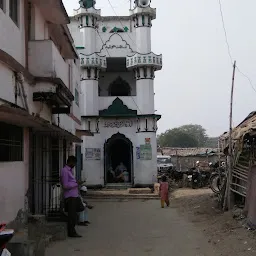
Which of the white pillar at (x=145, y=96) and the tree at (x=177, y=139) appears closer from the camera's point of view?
the white pillar at (x=145, y=96)

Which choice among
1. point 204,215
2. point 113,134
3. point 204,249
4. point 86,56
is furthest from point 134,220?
point 86,56

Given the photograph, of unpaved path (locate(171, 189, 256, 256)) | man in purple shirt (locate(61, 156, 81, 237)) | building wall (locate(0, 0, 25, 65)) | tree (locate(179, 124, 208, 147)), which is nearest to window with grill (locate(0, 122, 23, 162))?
man in purple shirt (locate(61, 156, 81, 237))

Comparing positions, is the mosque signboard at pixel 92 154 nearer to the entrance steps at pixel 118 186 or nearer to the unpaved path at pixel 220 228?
the entrance steps at pixel 118 186

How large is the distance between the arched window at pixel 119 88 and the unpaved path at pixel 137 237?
37.6ft

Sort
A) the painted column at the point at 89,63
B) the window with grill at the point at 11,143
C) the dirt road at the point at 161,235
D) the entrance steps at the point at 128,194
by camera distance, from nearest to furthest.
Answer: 1. the dirt road at the point at 161,235
2. the window with grill at the point at 11,143
3. the entrance steps at the point at 128,194
4. the painted column at the point at 89,63

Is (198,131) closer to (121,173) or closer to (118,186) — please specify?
(121,173)

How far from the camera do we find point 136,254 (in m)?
7.34

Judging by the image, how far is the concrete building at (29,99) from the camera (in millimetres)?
7277

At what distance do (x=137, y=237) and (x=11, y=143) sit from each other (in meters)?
3.44

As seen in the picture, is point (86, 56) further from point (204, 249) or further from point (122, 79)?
point (204, 249)

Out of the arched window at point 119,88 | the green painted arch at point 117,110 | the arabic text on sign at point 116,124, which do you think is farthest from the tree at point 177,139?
the green painted arch at point 117,110

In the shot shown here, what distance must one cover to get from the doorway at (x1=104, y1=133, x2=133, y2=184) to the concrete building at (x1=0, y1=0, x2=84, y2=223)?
10.9 meters

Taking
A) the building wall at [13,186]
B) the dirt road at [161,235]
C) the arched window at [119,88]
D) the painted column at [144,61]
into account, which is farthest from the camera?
the arched window at [119,88]

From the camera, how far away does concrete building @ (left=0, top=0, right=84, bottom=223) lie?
7.28 metres
